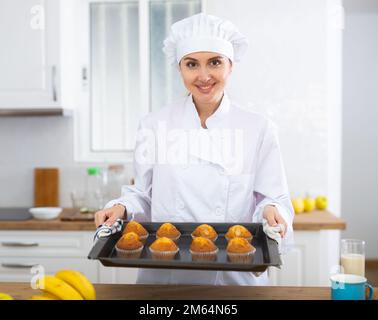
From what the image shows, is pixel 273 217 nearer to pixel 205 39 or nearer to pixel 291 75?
pixel 205 39

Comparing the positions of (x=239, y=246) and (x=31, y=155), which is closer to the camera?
(x=239, y=246)

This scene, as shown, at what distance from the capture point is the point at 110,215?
4.23ft

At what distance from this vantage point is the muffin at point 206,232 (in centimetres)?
124

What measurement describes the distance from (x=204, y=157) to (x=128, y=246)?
1.35ft

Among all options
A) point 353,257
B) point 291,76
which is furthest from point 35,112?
point 353,257

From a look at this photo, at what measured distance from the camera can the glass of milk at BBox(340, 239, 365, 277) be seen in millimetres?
1083

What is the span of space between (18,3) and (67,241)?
1.11 metres

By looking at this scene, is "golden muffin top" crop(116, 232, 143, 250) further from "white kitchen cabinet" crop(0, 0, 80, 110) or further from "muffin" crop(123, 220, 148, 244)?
"white kitchen cabinet" crop(0, 0, 80, 110)

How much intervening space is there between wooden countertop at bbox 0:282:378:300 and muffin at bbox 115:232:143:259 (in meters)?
0.08

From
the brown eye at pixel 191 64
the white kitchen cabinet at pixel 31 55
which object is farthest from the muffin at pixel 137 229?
the white kitchen cabinet at pixel 31 55

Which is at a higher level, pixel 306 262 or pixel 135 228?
pixel 135 228

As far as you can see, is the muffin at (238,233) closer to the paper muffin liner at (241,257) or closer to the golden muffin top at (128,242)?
the paper muffin liner at (241,257)

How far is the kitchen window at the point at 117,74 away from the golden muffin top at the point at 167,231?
1.42 metres
